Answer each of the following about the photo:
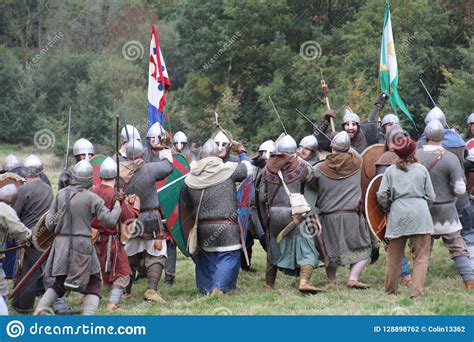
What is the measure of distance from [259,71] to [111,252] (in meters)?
28.4

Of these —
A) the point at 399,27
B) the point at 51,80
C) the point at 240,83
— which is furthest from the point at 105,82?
the point at 399,27

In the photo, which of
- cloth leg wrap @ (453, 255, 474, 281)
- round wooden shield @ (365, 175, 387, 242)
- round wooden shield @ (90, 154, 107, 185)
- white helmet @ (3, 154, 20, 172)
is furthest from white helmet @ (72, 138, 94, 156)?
cloth leg wrap @ (453, 255, 474, 281)

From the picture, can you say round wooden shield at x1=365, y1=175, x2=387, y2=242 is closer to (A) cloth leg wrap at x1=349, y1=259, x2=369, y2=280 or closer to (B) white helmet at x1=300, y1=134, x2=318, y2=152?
(A) cloth leg wrap at x1=349, y1=259, x2=369, y2=280

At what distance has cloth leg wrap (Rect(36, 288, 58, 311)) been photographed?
7.86 metres

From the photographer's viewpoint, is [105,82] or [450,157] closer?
[450,157]

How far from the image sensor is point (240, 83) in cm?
3659

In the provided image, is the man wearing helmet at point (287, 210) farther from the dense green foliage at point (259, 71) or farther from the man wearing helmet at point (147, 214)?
the dense green foliage at point (259, 71)

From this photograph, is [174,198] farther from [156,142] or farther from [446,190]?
[446,190]

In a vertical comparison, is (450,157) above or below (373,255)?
above

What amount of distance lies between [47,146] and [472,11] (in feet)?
59.9

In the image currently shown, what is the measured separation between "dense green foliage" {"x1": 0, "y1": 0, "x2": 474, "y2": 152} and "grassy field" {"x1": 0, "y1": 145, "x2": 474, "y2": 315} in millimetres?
15042

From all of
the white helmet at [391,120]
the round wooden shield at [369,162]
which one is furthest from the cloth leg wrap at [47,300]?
the white helmet at [391,120]

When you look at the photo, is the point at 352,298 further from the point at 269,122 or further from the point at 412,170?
the point at 269,122

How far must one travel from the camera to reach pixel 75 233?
7918 millimetres
